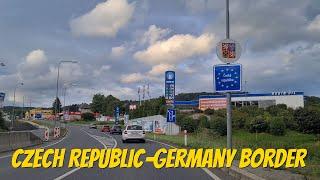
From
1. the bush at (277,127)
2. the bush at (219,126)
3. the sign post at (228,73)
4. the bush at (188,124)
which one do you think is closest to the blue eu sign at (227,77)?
the sign post at (228,73)

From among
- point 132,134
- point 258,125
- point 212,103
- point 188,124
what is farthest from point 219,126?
point 212,103

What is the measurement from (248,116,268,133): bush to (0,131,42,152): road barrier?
1743 inches

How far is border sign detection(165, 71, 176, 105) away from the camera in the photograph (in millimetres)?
49516

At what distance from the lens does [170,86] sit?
164 feet

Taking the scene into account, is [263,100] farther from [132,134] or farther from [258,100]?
[132,134]

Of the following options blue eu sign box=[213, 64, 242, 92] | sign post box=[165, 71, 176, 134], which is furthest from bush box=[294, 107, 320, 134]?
blue eu sign box=[213, 64, 242, 92]

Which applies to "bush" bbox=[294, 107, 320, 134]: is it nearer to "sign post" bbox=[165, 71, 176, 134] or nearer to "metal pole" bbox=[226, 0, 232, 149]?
"sign post" bbox=[165, 71, 176, 134]

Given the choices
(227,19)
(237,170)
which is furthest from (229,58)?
(237,170)

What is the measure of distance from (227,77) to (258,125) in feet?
193

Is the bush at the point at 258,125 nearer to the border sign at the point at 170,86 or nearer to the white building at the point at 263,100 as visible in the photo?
the border sign at the point at 170,86

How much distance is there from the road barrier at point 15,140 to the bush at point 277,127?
43750 mm

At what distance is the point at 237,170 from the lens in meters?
15.3

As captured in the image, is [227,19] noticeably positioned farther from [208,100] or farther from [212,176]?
[208,100]

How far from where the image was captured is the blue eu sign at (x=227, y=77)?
20234mm
